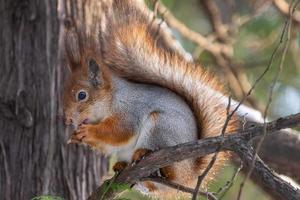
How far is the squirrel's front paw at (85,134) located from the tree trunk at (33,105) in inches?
13.5

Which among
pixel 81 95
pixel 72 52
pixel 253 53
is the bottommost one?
pixel 253 53

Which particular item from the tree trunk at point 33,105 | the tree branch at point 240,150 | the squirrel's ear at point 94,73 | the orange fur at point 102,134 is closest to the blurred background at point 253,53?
the tree trunk at point 33,105

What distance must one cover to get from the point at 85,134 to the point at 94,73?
0.68ft

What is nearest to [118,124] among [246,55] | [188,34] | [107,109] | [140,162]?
[107,109]

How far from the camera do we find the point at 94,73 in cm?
235

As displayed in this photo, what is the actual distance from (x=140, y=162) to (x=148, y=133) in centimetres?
18

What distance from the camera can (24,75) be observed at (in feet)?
8.39

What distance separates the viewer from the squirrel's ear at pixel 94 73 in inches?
92.3

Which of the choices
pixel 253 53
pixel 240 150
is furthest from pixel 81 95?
pixel 253 53

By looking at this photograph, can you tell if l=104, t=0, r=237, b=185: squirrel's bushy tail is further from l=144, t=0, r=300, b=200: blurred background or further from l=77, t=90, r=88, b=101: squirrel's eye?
l=144, t=0, r=300, b=200: blurred background

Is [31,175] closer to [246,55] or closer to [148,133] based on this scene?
[148,133]

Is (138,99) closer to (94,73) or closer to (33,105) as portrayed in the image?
(94,73)

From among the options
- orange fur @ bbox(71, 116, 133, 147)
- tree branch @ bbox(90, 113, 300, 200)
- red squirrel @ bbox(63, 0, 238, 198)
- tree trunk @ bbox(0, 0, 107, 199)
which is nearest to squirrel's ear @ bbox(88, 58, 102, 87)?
red squirrel @ bbox(63, 0, 238, 198)

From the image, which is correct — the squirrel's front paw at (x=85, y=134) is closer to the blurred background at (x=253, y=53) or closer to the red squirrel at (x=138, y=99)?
the red squirrel at (x=138, y=99)
